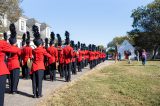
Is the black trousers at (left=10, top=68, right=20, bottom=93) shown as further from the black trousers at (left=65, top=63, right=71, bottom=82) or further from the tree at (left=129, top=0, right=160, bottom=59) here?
the tree at (left=129, top=0, right=160, bottom=59)

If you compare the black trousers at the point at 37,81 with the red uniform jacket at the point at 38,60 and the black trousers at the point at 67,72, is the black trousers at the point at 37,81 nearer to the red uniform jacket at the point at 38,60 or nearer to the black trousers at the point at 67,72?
the red uniform jacket at the point at 38,60

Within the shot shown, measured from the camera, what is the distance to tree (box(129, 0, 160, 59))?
249ft

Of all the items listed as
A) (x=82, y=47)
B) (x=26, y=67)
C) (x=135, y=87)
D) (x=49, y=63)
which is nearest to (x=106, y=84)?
(x=135, y=87)

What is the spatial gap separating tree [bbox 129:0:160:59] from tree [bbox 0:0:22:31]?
1783 inches

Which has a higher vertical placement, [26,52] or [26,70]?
[26,52]

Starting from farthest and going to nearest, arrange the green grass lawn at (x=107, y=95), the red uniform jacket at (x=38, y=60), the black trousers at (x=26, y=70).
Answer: the black trousers at (x=26, y=70)
the red uniform jacket at (x=38, y=60)
the green grass lawn at (x=107, y=95)

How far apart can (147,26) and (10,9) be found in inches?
1900

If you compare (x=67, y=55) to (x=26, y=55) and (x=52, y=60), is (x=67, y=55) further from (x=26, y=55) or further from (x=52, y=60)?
(x=26, y=55)

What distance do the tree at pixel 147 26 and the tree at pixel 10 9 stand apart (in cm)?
4529

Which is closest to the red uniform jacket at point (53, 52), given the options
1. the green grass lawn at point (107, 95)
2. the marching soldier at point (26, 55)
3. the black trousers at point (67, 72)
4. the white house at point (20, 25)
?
the black trousers at point (67, 72)

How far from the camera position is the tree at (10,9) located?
32734 mm

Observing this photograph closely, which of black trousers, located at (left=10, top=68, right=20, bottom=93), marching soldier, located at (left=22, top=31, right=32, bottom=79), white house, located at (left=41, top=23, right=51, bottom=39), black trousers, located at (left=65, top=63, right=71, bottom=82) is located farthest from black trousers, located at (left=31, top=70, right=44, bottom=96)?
white house, located at (left=41, top=23, right=51, bottom=39)

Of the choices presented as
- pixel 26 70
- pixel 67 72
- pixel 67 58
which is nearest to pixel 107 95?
pixel 67 72

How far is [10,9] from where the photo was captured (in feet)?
111
